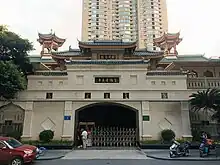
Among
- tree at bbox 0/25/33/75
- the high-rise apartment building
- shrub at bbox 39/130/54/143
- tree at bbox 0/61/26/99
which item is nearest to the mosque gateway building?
shrub at bbox 39/130/54/143

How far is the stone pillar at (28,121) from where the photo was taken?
49.4 ft

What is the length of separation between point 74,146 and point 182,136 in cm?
766

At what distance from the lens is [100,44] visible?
65.5ft

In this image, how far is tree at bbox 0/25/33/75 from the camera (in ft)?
52.6

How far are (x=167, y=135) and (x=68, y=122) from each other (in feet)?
23.0

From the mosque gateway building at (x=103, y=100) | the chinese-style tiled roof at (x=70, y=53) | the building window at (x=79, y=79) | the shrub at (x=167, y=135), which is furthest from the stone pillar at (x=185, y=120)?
the chinese-style tiled roof at (x=70, y=53)

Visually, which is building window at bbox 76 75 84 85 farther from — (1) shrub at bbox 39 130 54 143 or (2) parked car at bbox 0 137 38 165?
(2) parked car at bbox 0 137 38 165

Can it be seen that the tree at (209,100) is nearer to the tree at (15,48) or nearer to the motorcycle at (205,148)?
the motorcycle at (205,148)

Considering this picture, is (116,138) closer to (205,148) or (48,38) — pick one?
(205,148)

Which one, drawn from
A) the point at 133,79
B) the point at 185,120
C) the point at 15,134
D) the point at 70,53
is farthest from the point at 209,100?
the point at 15,134

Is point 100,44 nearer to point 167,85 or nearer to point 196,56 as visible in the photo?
point 167,85

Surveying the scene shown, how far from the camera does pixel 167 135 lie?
14.8m

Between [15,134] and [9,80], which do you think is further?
[15,134]

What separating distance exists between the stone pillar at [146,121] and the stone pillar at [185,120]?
2.43 metres
